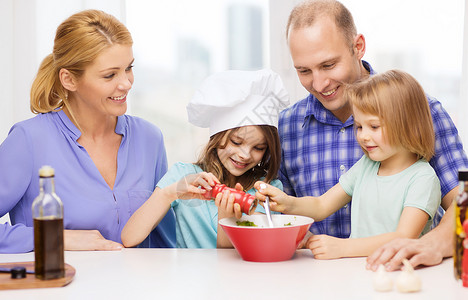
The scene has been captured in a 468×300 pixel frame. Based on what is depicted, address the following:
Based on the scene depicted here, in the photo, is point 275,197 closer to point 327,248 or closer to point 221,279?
point 327,248

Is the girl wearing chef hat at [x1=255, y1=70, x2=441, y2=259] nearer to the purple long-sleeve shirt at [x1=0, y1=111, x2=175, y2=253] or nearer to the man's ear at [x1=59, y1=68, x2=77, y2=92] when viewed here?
the purple long-sleeve shirt at [x1=0, y1=111, x2=175, y2=253]

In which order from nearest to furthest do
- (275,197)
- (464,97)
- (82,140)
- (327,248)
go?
(327,248), (275,197), (82,140), (464,97)

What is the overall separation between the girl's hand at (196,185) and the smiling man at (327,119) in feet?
1.67

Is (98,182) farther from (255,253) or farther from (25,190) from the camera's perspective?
(255,253)

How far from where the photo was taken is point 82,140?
72.1 inches

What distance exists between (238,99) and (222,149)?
18 centimetres

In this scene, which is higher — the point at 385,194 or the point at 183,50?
the point at 183,50

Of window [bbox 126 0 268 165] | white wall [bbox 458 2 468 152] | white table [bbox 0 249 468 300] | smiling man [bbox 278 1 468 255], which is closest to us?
white table [bbox 0 249 468 300]

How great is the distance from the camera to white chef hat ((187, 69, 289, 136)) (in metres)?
1.74

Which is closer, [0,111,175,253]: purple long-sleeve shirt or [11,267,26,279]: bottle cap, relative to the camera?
[11,267,26,279]: bottle cap

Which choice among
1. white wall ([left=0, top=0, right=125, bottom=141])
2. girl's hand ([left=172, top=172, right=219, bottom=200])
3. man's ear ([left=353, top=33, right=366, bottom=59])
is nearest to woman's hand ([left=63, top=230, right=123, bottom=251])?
girl's hand ([left=172, top=172, right=219, bottom=200])

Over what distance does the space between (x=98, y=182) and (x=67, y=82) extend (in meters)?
0.34

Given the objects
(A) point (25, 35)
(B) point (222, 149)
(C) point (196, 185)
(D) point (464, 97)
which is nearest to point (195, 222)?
(B) point (222, 149)

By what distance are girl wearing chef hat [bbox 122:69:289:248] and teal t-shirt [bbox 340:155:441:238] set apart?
1.02 ft
